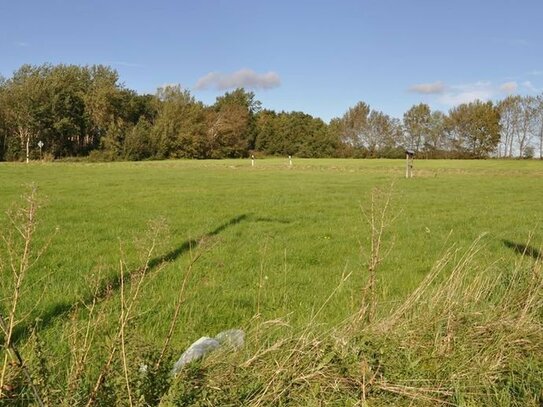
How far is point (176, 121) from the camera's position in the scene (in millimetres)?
84625

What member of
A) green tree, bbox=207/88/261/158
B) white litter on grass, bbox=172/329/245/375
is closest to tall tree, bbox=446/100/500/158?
green tree, bbox=207/88/261/158

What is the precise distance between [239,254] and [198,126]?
80341 millimetres

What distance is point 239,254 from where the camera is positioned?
A: 8.80 meters

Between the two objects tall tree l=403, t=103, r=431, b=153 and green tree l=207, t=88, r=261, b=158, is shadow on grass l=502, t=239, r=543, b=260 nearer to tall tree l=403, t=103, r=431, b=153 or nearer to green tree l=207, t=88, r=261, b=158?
green tree l=207, t=88, r=261, b=158

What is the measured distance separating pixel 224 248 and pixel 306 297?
3226mm

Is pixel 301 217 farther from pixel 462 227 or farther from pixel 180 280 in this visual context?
pixel 180 280

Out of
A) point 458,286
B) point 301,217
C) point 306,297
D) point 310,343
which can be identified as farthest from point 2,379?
point 301,217

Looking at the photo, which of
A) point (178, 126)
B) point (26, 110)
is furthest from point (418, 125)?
point (26, 110)

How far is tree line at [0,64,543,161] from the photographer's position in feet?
239

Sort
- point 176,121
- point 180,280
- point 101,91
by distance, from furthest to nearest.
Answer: point 176,121 → point 101,91 → point 180,280

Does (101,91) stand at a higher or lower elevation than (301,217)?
higher

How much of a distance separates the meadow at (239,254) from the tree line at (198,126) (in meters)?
59.4

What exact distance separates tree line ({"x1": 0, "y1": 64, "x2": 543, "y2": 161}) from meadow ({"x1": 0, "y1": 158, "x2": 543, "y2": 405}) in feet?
195

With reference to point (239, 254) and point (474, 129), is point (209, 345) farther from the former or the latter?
point (474, 129)
